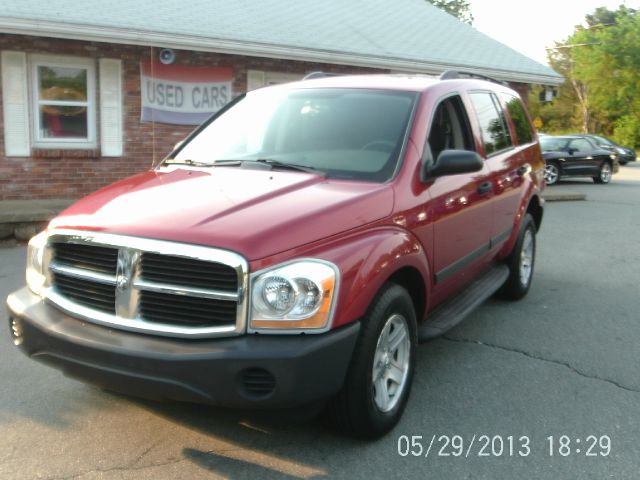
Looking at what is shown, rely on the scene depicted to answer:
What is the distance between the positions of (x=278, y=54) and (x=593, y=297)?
7997 millimetres

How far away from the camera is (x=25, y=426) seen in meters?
3.68

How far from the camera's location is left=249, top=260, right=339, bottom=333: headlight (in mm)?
2928

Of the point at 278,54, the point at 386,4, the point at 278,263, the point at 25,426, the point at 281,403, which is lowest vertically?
the point at 25,426

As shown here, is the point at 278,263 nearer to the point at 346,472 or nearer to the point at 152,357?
the point at 152,357

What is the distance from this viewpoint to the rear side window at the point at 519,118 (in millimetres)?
6254

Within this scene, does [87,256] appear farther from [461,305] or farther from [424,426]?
[461,305]

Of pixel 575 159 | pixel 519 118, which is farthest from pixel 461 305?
pixel 575 159

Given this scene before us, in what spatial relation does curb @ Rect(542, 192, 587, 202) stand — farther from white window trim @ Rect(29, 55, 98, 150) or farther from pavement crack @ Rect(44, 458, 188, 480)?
pavement crack @ Rect(44, 458, 188, 480)

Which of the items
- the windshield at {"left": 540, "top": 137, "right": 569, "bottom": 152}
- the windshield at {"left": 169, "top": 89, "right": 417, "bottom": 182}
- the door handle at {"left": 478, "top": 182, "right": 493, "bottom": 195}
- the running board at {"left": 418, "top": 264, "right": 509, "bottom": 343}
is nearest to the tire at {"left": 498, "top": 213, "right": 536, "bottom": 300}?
the running board at {"left": 418, "top": 264, "right": 509, "bottom": 343}

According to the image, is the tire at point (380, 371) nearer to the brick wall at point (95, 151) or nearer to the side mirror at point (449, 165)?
the side mirror at point (449, 165)

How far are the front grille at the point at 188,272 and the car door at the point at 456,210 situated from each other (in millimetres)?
1585

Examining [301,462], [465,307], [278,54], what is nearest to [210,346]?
Result: [301,462]

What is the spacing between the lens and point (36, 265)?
11.7 feet

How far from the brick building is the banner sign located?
67 millimetres
